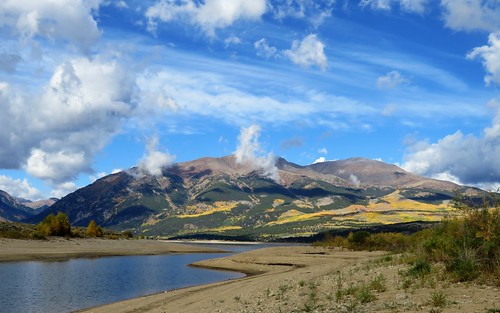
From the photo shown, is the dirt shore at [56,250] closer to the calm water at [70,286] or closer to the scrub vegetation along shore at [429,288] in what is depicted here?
the calm water at [70,286]

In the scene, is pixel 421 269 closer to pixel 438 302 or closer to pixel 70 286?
pixel 438 302

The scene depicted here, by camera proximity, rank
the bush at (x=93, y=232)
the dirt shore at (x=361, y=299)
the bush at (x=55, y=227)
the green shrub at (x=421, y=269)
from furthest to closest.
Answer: the bush at (x=93, y=232)
the bush at (x=55, y=227)
the green shrub at (x=421, y=269)
the dirt shore at (x=361, y=299)

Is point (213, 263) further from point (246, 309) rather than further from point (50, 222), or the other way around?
point (50, 222)

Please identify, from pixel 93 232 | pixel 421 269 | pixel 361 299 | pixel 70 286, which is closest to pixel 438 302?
pixel 361 299

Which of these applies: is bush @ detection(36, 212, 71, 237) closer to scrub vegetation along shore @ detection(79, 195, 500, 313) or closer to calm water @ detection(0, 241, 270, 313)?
calm water @ detection(0, 241, 270, 313)

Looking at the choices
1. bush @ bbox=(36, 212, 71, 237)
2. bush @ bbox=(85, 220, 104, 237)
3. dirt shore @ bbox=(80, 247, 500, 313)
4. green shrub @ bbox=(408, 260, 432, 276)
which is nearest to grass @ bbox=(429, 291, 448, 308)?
dirt shore @ bbox=(80, 247, 500, 313)

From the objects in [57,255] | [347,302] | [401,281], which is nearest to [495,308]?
[347,302]

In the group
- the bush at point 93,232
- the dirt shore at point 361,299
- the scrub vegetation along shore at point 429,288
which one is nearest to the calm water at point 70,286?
the dirt shore at point 361,299

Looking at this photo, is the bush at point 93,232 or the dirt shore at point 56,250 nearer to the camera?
the dirt shore at point 56,250

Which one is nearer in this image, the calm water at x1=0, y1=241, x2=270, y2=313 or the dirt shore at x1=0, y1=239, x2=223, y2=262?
the calm water at x1=0, y1=241, x2=270, y2=313

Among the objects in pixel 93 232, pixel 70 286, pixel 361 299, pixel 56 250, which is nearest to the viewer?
pixel 361 299

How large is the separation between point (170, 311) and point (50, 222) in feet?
415

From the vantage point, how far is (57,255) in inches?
3807

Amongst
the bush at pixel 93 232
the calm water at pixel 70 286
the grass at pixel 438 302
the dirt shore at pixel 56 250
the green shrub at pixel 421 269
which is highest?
the bush at pixel 93 232
